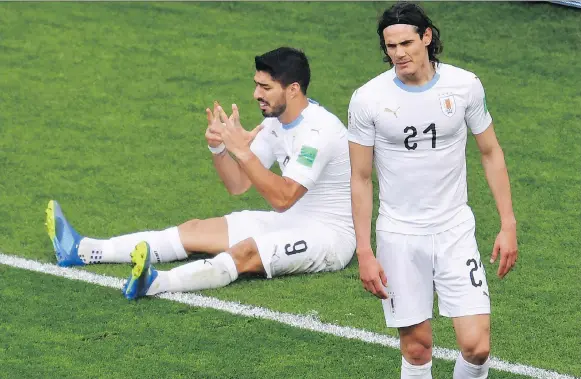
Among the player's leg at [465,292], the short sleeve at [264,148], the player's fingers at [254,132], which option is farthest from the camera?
the short sleeve at [264,148]

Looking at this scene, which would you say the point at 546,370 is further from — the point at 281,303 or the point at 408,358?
the point at 281,303

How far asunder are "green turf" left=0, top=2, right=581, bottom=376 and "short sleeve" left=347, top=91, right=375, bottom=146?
194 centimetres

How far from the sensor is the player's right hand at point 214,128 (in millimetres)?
7723

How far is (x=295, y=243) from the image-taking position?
8.68m

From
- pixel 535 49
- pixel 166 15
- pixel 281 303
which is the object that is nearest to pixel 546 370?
pixel 281 303

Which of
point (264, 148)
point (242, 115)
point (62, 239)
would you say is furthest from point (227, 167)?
point (242, 115)

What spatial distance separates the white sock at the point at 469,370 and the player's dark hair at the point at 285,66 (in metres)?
2.56

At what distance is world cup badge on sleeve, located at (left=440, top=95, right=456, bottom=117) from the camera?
638cm

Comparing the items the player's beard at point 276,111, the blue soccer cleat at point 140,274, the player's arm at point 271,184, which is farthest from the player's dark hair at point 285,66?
the blue soccer cleat at point 140,274

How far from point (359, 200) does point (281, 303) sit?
217 cm

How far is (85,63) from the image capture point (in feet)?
44.0

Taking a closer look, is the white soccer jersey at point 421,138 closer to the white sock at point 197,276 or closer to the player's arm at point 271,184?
the player's arm at point 271,184

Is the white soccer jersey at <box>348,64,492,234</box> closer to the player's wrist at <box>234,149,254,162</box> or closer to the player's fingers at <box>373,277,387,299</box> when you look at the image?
the player's fingers at <box>373,277,387,299</box>

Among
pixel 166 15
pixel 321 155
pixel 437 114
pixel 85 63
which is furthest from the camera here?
pixel 166 15
